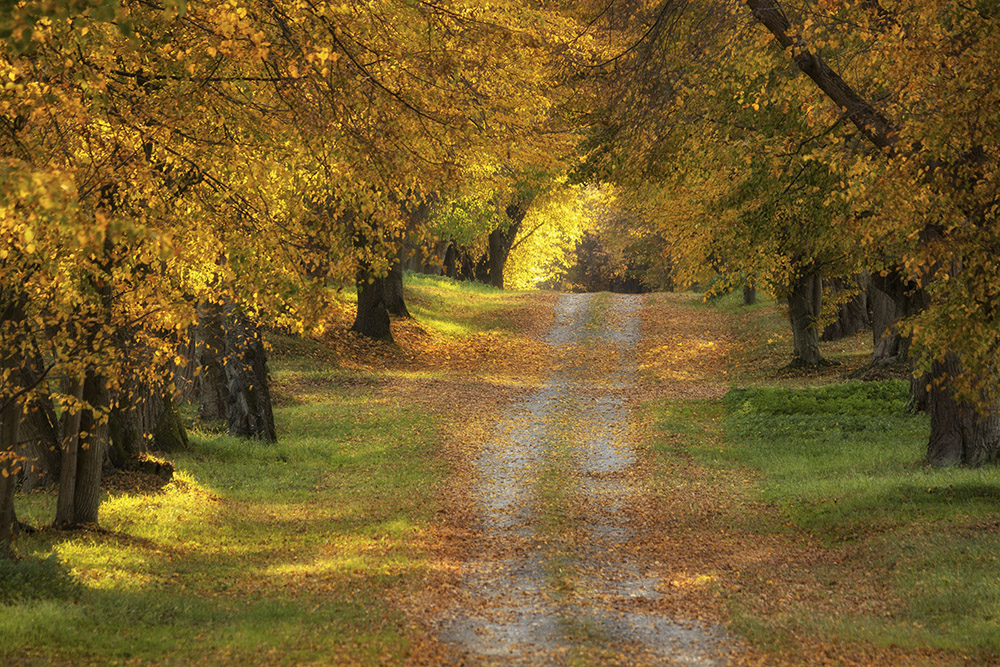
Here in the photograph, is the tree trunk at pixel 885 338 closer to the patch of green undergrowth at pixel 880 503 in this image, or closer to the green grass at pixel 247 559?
the patch of green undergrowth at pixel 880 503

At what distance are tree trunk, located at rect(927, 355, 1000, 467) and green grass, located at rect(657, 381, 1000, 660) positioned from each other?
40 centimetres

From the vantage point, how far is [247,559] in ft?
36.3

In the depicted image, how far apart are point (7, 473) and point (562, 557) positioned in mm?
6120

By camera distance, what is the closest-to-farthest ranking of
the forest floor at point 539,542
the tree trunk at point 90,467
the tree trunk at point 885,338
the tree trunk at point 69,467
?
the forest floor at point 539,542 → the tree trunk at point 69,467 → the tree trunk at point 90,467 → the tree trunk at point 885,338

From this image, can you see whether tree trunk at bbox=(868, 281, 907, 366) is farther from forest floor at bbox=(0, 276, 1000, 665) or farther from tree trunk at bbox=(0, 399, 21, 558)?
tree trunk at bbox=(0, 399, 21, 558)

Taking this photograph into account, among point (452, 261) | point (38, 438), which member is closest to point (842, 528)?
point (38, 438)

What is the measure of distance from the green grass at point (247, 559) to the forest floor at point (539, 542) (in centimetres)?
4

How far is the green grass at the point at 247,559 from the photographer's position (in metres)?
7.82

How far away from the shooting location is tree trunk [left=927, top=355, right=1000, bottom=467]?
46.7 ft

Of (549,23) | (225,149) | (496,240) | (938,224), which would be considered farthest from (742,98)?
(496,240)

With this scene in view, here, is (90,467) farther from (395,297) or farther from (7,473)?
(395,297)

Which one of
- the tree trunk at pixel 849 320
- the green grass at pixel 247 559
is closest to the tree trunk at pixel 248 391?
the green grass at pixel 247 559

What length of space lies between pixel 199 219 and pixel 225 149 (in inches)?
29.5

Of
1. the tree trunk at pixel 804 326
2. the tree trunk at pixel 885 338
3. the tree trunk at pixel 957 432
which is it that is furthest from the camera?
the tree trunk at pixel 804 326
